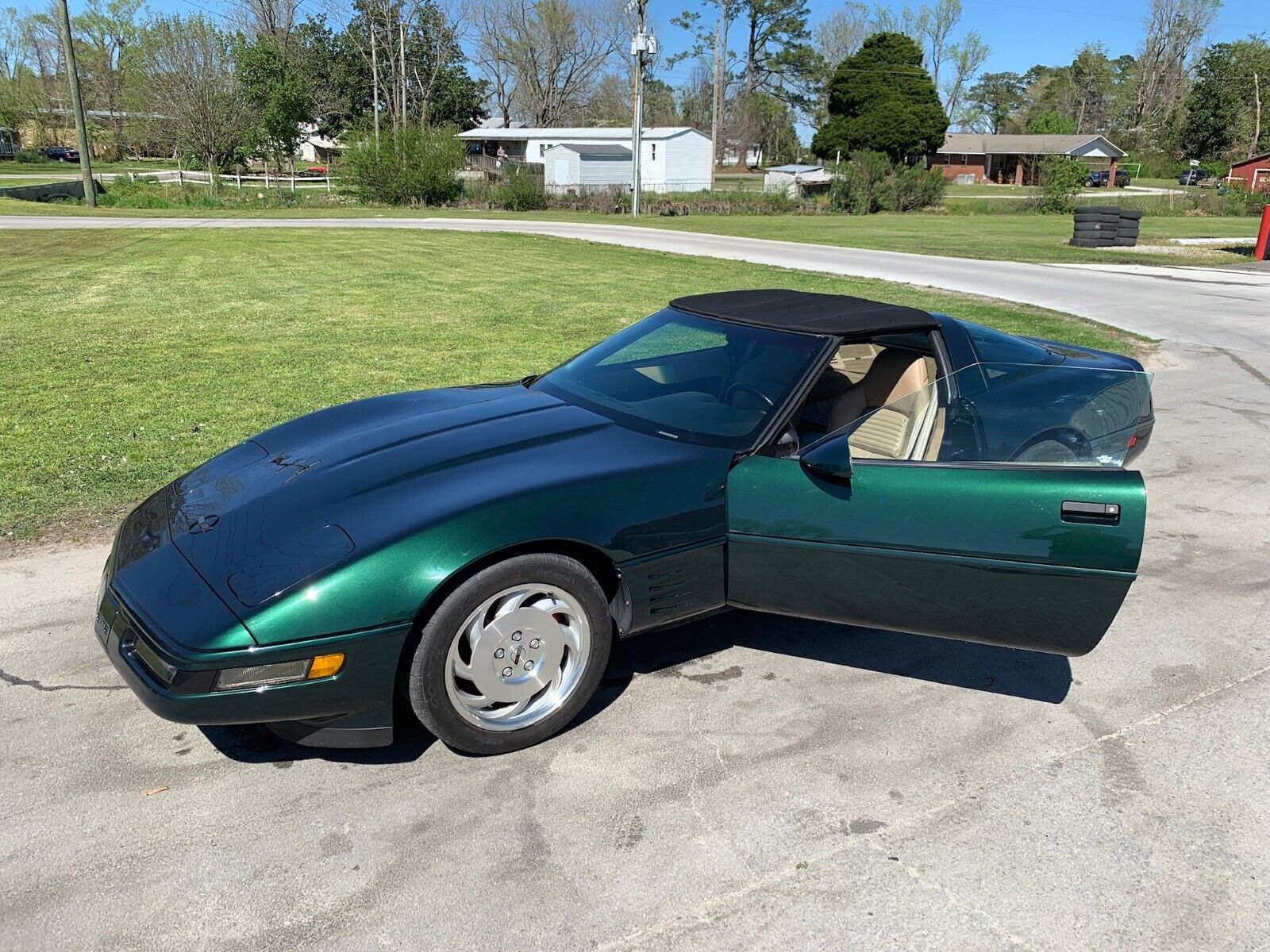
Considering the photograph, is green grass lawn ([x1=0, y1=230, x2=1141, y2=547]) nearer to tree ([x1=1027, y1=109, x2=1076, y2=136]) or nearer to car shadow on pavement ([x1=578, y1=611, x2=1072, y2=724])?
car shadow on pavement ([x1=578, y1=611, x2=1072, y2=724])

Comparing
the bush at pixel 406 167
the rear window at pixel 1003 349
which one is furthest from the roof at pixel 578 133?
the rear window at pixel 1003 349

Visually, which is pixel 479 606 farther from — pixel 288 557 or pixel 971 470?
pixel 971 470

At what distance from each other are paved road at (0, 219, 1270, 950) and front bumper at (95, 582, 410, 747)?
0.26 metres

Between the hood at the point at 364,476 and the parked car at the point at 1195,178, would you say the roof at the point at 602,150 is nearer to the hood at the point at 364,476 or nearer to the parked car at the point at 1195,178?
the parked car at the point at 1195,178

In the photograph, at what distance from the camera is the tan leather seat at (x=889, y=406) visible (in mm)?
3566

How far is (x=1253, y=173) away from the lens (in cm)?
5169

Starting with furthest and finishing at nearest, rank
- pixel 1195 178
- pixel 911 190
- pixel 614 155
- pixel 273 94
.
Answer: pixel 1195 178, pixel 614 155, pixel 273 94, pixel 911 190

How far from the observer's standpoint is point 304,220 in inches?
1161

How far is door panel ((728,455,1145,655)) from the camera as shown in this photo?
3.23 m

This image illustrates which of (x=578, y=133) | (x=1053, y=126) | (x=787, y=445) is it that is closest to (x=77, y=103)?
(x=787, y=445)

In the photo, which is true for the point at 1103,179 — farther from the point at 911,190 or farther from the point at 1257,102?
the point at 911,190

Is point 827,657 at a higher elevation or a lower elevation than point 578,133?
lower

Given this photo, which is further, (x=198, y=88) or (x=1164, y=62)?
(x=1164, y=62)

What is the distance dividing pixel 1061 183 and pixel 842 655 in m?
42.8
